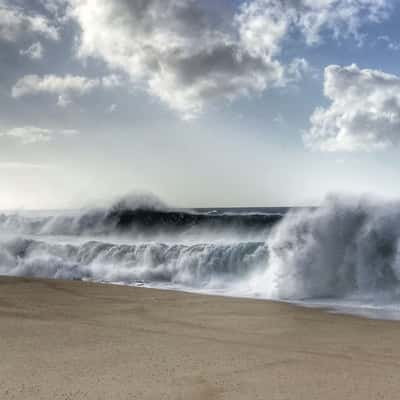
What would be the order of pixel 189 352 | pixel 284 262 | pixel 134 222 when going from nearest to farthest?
1. pixel 189 352
2. pixel 284 262
3. pixel 134 222

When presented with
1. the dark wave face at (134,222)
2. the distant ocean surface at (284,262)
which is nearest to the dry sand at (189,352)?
the distant ocean surface at (284,262)

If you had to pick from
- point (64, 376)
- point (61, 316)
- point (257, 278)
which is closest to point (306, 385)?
point (64, 376)

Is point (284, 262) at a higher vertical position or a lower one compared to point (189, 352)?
higher

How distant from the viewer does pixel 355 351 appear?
5602 millimetres

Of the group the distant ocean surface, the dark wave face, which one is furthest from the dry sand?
the dark wave face

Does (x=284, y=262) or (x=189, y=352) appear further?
(x=284, y=262)

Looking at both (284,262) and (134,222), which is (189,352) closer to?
(284,262)

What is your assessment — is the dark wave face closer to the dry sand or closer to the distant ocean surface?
the distant ocean surface

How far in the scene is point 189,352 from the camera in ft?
17.2

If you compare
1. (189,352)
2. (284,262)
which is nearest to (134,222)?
(284,262)

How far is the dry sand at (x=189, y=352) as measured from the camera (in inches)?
162

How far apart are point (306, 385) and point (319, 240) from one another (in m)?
7.87

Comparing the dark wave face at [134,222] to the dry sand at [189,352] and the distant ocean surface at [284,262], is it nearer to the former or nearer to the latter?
the distant ocean surface at [284,262]

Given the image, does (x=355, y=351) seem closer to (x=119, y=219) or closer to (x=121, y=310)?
(x=121, y=310)
